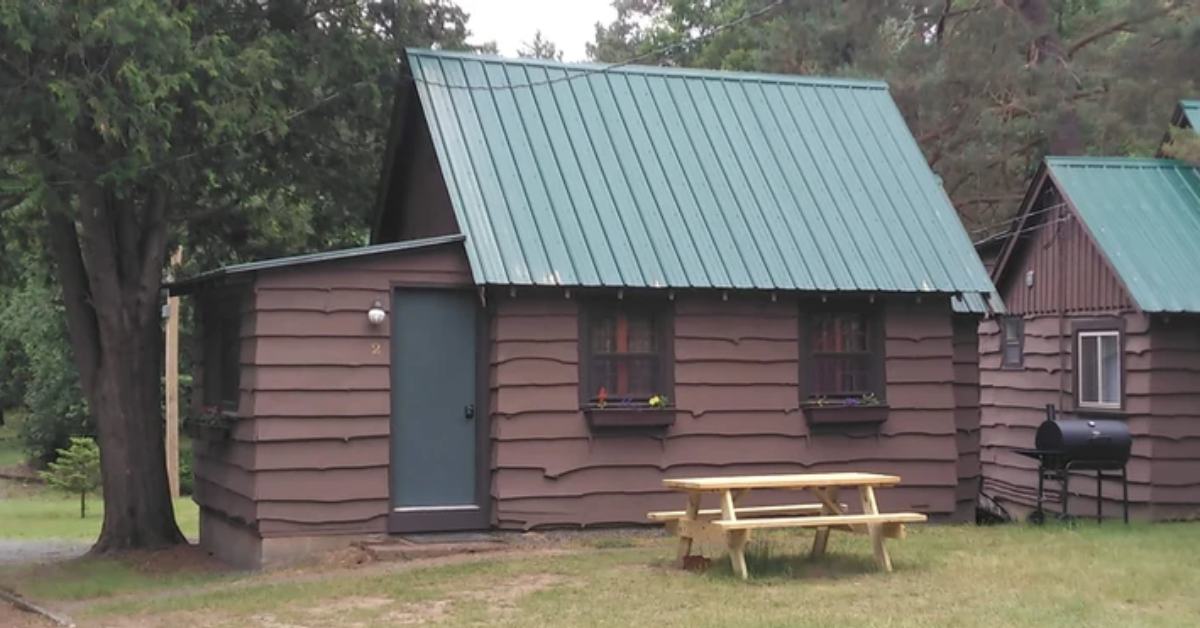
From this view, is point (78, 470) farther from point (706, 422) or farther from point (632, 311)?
point (706, 422)

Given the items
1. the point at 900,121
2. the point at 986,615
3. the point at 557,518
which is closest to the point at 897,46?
the point at 900,121

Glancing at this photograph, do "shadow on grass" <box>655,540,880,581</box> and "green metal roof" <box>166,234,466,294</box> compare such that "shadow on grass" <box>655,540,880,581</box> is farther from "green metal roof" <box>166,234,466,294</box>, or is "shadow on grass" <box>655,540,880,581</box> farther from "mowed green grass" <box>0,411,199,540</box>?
"mowed green grass" <box>0,411,199,540</box>

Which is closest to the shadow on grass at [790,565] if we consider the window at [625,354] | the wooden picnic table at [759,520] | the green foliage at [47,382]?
the wooden picnic table at [759,520]

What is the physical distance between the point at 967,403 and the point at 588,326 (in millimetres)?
4915

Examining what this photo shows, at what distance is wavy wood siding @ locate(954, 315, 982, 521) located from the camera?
14336 mm

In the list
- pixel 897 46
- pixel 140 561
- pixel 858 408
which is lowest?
pixel 140 561

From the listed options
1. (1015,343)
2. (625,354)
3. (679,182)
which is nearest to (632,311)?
(625,354)

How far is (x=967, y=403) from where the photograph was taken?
14.5 m

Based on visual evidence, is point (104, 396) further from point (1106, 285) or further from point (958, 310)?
point (1106, 285)

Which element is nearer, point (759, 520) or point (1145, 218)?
point (759, 520)

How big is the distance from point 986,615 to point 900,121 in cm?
791

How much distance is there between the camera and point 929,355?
43.0 ft

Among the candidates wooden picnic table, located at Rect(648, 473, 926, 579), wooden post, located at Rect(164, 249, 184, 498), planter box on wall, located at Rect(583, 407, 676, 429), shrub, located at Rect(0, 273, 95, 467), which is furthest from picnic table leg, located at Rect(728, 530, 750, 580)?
shrub, located at Rect(0, 273, 95, 467)

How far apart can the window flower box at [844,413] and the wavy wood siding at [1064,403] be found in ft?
11.2
